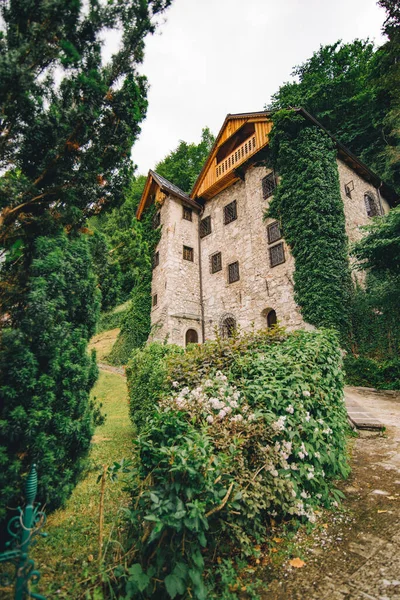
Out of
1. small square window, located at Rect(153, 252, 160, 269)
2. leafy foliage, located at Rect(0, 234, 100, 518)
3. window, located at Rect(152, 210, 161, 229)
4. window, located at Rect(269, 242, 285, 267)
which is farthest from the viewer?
window, located at Rect(152, 210, 161, 229)

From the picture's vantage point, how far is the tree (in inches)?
96.1

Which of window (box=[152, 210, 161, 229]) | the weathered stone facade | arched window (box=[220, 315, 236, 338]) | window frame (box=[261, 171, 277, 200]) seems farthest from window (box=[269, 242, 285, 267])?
window (box=[152, 210, 161, 229])

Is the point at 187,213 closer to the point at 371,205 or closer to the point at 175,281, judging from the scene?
the point at 175,281

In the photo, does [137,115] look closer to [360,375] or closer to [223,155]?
[360,375]

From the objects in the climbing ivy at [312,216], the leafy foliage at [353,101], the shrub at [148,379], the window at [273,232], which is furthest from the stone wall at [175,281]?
the leafy foliage at [353,101]

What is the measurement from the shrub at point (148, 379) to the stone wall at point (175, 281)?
24.7ft

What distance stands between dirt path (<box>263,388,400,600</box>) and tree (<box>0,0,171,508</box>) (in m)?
2.12

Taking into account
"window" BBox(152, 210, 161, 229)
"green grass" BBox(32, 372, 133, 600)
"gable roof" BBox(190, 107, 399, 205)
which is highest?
"gable roof" BBox(190, 107, 399, 205)

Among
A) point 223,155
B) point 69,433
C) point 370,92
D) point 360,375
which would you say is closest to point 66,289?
point 69,433

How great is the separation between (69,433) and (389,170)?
21527 millimetres

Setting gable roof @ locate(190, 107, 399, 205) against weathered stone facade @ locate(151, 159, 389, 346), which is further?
weathered stone facade @ locate(151, 159, 389, 346)

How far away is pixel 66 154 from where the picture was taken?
298cm

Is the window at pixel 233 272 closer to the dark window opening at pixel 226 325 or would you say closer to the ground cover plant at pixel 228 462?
the dark window opening at pixel 226 325

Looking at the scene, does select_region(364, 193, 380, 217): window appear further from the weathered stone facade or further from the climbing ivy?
the climbing ivy
